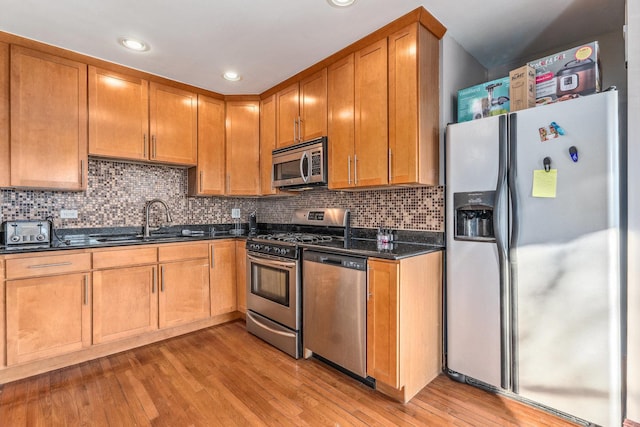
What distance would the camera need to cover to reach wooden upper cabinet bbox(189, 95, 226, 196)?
326 cm

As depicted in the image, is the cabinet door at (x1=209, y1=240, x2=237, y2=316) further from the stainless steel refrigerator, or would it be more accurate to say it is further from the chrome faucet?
the stainless steel refrigerator

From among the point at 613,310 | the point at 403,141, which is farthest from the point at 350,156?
the point at 613,310

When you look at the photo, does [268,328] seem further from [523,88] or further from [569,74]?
[569,74]

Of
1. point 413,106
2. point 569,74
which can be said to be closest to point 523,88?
point 569,74

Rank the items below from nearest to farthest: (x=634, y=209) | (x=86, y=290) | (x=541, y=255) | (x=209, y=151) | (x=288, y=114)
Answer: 1. (x=634, y=209)
2. (x=541, y=255)
3. (x=86, y=290)
4. (x=288, y=114)
5. (x=209, y=151)

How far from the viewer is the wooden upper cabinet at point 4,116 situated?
2.25 m

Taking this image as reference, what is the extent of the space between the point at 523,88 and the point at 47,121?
3401 millimetres

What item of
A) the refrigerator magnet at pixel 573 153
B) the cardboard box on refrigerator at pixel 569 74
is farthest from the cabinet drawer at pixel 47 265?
the cardboard box on refrigerator at pixel 569 74

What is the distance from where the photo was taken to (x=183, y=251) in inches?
113

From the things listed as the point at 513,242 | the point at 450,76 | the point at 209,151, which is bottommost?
the point at 513,242

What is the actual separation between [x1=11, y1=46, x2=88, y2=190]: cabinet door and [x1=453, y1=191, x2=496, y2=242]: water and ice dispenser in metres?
2.93

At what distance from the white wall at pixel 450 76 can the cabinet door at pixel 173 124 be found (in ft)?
7.84

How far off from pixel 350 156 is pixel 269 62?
1.11 metres

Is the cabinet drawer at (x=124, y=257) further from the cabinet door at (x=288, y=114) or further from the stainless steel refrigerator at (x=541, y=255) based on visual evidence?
the stainless steel refrigerator at (x=541, y=255)
